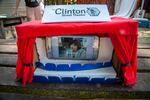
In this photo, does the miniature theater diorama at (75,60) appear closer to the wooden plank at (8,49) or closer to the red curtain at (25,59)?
the red curtain at (25,59)

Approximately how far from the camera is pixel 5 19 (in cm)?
465

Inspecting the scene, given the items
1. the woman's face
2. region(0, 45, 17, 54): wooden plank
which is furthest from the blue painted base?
region(0, 45, 17, 54): wooden plank

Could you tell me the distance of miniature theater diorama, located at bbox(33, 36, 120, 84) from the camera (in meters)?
1.71

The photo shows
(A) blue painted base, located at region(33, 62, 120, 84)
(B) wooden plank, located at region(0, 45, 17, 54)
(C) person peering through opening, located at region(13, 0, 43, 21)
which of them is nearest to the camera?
(A) blue painted base, located at region(33, 62, 120, 84)

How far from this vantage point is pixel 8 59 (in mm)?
2340

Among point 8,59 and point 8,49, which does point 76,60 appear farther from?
point 8,49

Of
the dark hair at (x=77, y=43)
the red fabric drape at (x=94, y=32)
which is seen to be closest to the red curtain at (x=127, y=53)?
the red fabric drape at (x=94, y=32)

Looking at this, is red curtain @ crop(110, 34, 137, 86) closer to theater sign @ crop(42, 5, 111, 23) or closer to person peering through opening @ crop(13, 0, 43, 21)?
theater sign @ crop(42, 5, 111, 23)

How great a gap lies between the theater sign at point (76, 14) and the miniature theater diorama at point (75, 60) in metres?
0.19

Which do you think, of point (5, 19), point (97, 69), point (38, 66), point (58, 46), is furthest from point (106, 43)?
point (5, 19)

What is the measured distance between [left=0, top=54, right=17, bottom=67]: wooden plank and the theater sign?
731 millimetres

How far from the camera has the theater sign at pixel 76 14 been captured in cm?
163

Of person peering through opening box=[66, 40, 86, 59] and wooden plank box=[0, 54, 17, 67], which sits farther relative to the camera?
wooden plank box=[0, 54, 17, 67]

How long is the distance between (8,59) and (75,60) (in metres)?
0.82
